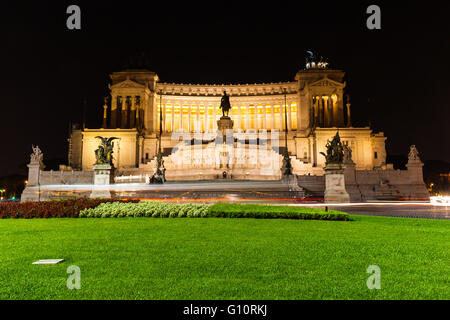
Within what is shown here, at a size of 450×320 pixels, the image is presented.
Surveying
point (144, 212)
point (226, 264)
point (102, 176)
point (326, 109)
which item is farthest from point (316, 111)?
point (226, 264)

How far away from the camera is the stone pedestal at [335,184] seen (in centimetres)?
2955

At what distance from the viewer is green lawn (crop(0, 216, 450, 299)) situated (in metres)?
5.41

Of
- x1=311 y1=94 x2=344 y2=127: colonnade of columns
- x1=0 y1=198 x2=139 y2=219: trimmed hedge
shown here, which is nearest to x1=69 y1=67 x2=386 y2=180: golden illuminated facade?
x1=311 y1=94 x2=344 y2=127: colonnade of columns

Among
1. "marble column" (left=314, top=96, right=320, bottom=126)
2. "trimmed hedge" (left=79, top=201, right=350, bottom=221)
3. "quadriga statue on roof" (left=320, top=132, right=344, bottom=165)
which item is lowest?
"trimmed hedge" (left=79, top=201, right=350, bottom=221)

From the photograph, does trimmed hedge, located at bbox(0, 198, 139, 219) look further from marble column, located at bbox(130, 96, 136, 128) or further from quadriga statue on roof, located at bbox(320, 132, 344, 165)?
marble column, located at bbox(130, 96, 136, 128)

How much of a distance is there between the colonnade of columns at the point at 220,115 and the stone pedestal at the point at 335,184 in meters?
71.8

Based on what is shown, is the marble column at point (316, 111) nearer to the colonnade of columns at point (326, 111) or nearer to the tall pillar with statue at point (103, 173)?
the colonnade of columns at point (326, 111)

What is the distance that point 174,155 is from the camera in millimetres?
70375

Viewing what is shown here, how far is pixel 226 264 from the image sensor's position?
7.03 meters

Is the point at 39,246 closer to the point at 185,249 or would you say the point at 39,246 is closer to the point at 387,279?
the point at 185,249

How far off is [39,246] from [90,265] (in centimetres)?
297

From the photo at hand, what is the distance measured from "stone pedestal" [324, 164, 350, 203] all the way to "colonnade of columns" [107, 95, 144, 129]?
68.4 m

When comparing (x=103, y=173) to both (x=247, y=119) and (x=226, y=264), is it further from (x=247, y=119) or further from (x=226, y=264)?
(x=247, y=119)
